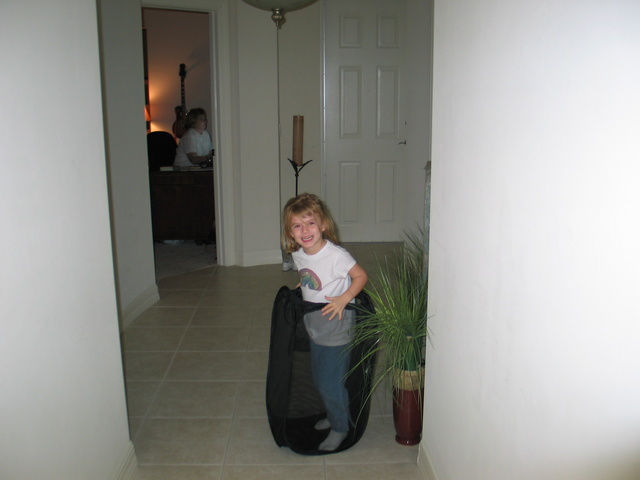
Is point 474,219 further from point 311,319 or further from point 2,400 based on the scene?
point 2,400

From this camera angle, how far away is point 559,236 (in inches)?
42.4

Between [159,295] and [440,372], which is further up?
[440,372]

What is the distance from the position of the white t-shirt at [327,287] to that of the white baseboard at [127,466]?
2.50 feet

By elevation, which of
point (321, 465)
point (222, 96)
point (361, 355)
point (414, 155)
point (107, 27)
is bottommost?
point (321, 465)

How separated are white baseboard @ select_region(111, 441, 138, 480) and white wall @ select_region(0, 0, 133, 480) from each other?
0.07 feet

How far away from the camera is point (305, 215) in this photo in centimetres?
219

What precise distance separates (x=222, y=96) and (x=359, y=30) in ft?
5.32

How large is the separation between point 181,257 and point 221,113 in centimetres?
144

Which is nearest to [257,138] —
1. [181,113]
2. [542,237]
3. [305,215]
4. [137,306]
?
[137,306]

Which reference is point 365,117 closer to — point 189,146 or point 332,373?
point 189,146

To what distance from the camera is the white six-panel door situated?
5.93 metres

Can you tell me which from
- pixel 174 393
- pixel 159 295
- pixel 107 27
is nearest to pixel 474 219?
pixel 174 393

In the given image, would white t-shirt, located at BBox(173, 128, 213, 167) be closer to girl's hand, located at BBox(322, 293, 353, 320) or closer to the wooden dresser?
the wooden dresser

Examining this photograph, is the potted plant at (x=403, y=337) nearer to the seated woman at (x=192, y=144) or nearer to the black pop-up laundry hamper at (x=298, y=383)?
the black pop-up laundry hamper at (x=298, y=383)
